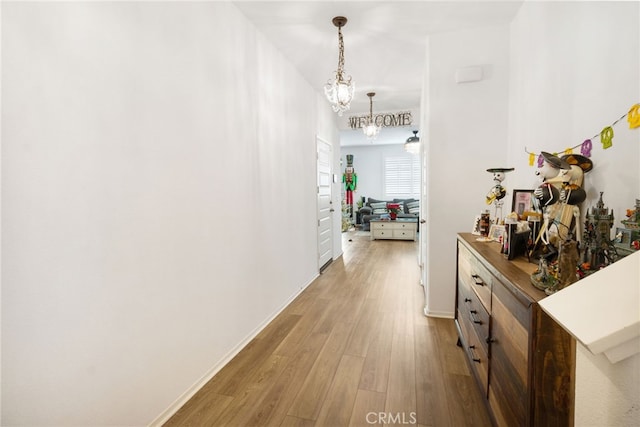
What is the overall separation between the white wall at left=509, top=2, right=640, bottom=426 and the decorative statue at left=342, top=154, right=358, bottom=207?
295 inches

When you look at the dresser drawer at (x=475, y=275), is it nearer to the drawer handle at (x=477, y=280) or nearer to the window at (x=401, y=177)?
the drawer handle at (x=477, y=280)

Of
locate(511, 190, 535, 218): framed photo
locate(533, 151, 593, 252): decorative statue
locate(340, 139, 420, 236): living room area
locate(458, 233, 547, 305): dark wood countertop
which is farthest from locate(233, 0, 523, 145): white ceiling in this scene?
locate(340, 139, 420, 236): living room area

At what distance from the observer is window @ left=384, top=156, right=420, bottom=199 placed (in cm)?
924

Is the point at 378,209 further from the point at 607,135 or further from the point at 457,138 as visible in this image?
the point at 607,135

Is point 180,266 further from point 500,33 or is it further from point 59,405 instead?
point 500,33

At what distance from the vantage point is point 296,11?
2391 millimetres

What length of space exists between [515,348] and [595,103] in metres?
1.16

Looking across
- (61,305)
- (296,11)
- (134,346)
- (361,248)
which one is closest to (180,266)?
(134,346)

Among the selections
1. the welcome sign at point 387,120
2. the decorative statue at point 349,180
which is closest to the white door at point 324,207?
the welcome sign at point 387,120

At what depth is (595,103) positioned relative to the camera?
4.43 feet

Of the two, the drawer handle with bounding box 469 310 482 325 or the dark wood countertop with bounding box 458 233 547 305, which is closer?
the dark wood countertop with bounding box 458 233 547 305

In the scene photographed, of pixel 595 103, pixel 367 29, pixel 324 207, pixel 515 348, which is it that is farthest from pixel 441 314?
pixel 367 29

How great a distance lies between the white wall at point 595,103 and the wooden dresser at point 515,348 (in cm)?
20

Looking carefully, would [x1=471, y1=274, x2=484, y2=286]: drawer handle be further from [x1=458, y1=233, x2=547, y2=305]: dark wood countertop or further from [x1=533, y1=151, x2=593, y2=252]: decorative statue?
[x1=533, y1=151, x2=593, y2=252]: decorative statue
